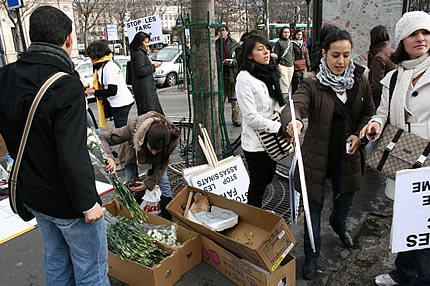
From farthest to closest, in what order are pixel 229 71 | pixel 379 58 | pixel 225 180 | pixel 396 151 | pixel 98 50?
pixel 229 71, pixel 98 50, pixel 379 58, pixel 225 180, pixel 396 151

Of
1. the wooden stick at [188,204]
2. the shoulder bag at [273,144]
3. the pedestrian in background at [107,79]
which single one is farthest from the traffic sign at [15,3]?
the shoulder bag at [273,144]

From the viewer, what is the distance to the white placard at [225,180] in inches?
130

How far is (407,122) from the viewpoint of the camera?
2.29 m

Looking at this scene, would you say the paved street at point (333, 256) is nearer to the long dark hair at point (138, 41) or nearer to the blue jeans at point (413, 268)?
the blue jeans at point (413, 268)

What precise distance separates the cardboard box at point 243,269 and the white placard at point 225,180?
22.2 inches

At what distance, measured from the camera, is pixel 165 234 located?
9.85 feet

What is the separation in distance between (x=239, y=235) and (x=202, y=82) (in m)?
2.00

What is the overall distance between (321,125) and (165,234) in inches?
58.8

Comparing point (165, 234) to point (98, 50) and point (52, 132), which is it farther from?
point (98, 50)

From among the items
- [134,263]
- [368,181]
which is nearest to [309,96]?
[134,263]

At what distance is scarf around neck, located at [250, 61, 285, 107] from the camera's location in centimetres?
318

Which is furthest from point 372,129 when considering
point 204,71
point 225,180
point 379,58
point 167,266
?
point 204,71

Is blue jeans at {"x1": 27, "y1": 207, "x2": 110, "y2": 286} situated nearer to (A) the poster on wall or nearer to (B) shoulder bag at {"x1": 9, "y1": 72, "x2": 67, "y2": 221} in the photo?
(B) shoulder bag at {"x1": 9, "y1": 72, "x2": 67, "y2": 221}

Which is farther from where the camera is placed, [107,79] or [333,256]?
[107,79]
